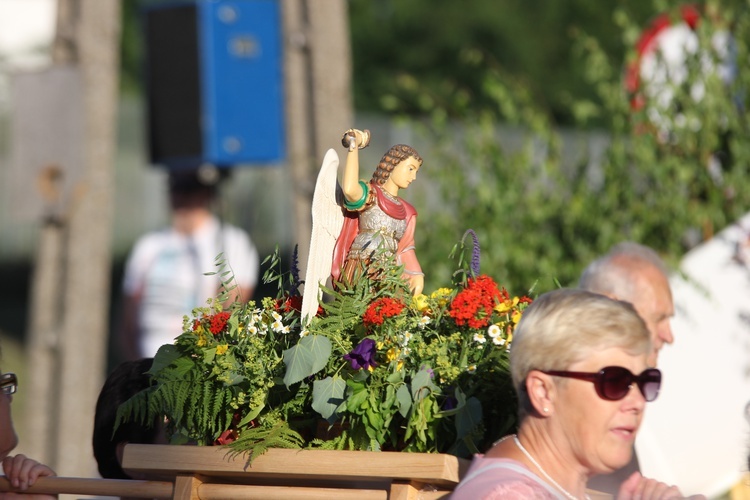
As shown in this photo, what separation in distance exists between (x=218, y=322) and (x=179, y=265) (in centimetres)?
388

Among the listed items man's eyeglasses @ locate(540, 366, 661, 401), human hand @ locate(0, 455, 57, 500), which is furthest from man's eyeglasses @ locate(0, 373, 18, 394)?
man's eyeglasses @ locate(540, 366, 661, 401)

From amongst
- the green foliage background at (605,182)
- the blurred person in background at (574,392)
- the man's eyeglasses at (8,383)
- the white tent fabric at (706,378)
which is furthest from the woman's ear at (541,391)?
the green foliage background at (605,182)

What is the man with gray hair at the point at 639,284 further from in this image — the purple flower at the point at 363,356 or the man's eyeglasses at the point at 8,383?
the man's eyeglasses at the point at 8,383

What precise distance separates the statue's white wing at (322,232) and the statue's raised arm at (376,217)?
0.08ft

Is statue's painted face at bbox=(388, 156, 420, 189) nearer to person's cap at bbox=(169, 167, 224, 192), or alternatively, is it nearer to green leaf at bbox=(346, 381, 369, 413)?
green leaf at bbox=(346, 381, 369, 413)

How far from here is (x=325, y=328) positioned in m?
2.70

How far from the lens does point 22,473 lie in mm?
2893

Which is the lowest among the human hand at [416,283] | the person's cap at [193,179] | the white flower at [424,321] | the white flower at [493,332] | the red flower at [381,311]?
the white flower at [493,332]

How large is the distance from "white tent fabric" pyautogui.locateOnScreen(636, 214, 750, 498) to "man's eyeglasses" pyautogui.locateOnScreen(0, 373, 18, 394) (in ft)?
7.84

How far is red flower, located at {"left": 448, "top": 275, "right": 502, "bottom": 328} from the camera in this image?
2.64 meters

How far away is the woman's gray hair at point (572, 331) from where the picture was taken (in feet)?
7.61

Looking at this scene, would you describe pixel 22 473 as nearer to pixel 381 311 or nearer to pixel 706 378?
pixel 381 311

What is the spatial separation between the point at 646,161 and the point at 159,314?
250 cm

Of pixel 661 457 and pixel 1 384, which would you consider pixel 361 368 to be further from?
pixel 661 457
